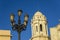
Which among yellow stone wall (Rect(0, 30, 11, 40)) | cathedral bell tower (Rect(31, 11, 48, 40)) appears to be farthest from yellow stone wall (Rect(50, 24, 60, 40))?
yellow stone wall (Rect(0, 30, 11, 40))

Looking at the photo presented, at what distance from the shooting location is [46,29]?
4059 centimetres

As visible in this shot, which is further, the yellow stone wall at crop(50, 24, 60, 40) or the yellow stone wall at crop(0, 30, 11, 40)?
the yellow stone wall at crop(50, 24, 60, 40)

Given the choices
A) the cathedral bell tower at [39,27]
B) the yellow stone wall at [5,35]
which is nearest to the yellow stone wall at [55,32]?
the cathedral bell tower at [39,27]

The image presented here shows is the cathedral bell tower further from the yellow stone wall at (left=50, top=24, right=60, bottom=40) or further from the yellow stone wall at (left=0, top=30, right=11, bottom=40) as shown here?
the yellow stone wall at (left=0, top=30, right=11, bottom=40)

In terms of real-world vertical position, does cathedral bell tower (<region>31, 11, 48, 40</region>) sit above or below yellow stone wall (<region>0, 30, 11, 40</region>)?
above

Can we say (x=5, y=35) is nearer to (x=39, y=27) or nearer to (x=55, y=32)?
(x=55, y=32)

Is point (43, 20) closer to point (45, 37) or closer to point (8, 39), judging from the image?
point (45, 37)

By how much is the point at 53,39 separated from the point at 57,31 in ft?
5.83

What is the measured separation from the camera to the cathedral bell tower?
3828 centimetres

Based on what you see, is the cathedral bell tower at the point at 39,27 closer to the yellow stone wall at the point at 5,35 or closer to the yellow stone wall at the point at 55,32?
the yellow stone wall at the point at 55,32

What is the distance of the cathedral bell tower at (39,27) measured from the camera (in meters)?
38.3

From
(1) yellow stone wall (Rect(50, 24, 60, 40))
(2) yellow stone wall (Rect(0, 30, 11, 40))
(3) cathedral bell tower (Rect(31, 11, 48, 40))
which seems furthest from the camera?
(3) cathedral bell tower (Rect(31, 11, 48, 40))

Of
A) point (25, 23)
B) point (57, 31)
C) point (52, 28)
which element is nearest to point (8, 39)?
point (25, 23)

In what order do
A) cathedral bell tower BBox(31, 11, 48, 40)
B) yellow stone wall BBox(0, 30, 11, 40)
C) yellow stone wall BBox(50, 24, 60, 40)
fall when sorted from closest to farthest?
yellow stone wall BBox(0, 30, 11, 40) → yellow stone wall BBox(50, 24, 60, 40) → cathedral bell tower BBox(31, 11, 48, 40)
